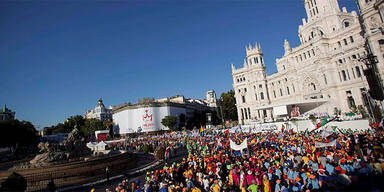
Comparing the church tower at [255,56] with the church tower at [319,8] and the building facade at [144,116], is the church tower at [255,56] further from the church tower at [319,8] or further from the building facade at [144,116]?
the building facade at [144,116]

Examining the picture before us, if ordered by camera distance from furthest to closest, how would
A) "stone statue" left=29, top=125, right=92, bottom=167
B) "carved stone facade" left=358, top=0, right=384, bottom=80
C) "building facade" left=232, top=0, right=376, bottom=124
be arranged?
"building facade" left=232, top=0, right=376, bottom=124 < "carved stone facade" left=358, top=0, right=384, bottom=80 < "stone statue" left=29, top=125, right=92, bottom=167

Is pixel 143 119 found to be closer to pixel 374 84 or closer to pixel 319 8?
pixel 374 84

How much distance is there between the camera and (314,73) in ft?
134

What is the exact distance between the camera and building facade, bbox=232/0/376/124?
34.7m

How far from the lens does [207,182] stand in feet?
27.0

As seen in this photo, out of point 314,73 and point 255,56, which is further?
point 255,56

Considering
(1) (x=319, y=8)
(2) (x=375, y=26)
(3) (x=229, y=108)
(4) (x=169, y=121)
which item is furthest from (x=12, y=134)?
(1) (x=319, y=8)

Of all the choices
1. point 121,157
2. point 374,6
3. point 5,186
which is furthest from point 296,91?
point 5,186

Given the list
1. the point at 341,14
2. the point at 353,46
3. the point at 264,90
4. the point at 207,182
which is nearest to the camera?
the point at 207,182

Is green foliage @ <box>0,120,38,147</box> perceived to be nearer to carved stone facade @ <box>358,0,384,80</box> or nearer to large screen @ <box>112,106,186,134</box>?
large screen @ <box>112,106,186,134</box>

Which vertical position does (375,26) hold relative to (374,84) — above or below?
above

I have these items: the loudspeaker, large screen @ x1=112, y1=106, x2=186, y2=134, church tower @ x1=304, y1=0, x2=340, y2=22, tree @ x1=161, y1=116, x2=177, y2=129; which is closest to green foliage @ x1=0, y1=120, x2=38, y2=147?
large screen @ x1=112, y1=106, x2=186, y2=134

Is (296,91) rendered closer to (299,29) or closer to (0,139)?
(299,29)

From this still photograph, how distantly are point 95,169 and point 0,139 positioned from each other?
39.6m
